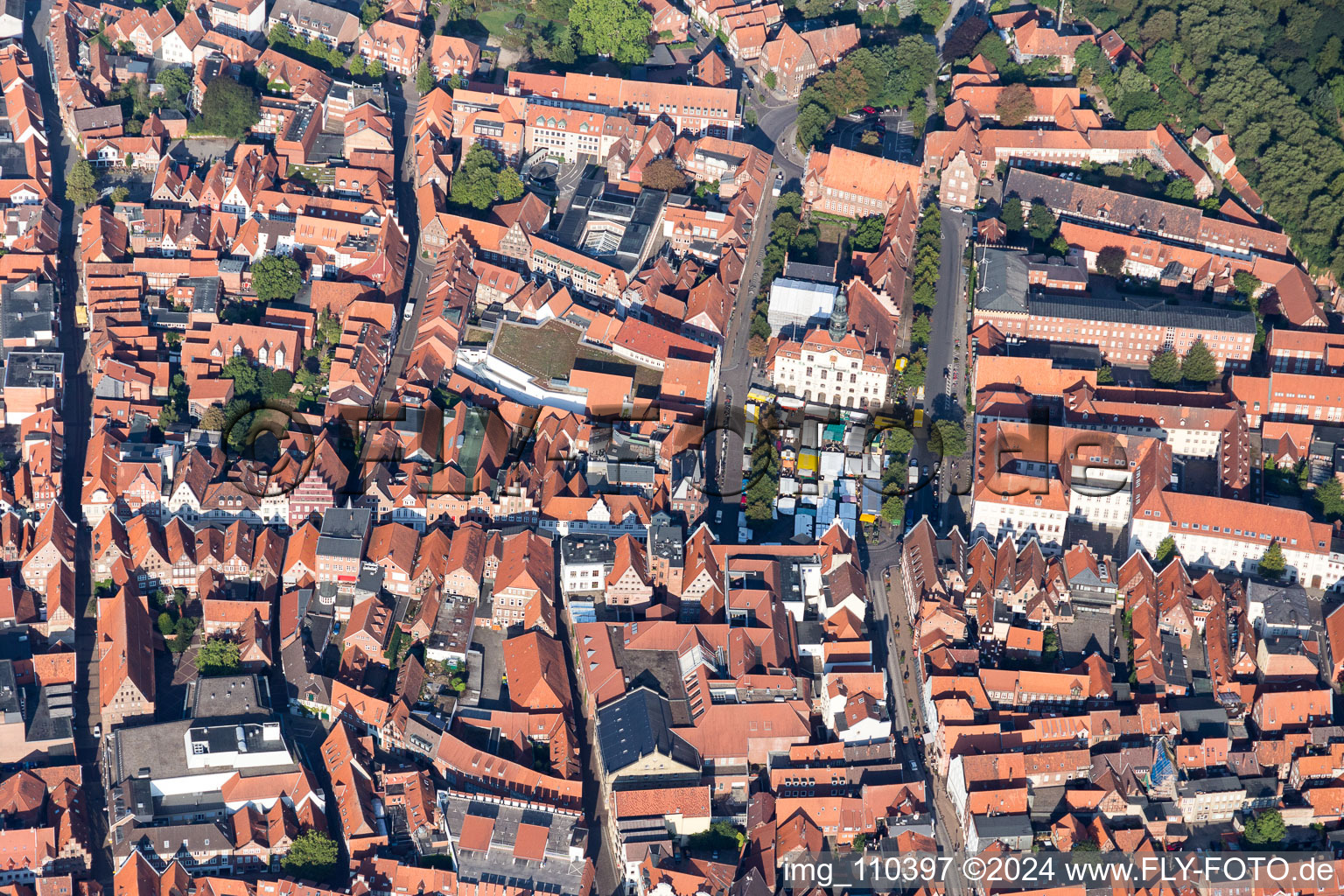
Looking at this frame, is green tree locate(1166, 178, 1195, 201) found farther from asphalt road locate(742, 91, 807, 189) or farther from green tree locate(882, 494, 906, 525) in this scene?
green tree locate(882, 494, 906, 525)

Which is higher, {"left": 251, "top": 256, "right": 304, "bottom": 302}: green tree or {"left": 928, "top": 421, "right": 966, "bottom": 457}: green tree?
{"left": 251, "top": 256, "right": 304, "bottom": 302}: green tree

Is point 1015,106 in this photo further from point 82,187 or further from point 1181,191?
point 82,187

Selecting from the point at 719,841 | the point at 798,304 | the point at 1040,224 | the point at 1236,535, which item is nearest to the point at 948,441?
the point at 798,304

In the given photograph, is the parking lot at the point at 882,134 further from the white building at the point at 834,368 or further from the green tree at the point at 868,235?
the white building at the point at 834,368

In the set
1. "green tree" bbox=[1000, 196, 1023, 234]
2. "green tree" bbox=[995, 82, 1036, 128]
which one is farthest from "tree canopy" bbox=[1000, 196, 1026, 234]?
"green tree" bbox=[995, 82, 1036, 128]

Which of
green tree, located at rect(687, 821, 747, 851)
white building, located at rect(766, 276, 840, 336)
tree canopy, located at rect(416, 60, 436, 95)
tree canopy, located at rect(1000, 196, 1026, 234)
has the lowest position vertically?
green tree, located at rect(687, 821, 747, 851)
